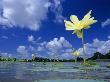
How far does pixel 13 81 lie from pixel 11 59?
414ft

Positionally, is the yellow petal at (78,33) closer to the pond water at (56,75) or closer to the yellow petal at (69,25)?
the yellow petal at (69,25)

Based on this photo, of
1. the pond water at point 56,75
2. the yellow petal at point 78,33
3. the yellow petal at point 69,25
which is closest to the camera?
the yellow petal at point 78,33

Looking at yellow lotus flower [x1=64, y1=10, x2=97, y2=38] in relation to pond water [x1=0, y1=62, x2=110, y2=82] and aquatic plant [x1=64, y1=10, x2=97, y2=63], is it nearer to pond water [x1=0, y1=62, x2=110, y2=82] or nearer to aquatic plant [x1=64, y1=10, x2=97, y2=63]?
aquatic plant [x1=64, y1=10, x2=97, y2=63]

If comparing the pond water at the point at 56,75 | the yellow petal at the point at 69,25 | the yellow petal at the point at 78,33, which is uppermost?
the yellow petal at the point at 69,25

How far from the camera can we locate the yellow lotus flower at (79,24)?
28.1ft

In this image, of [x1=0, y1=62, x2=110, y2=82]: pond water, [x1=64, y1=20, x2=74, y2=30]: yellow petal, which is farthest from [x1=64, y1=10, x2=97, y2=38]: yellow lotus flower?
[x1=0, y1=62, x2=110, y2=82]: pond water

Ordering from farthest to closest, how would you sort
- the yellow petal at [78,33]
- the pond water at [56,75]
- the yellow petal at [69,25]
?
the pond water at [56,75] → the yellow petal at [69,25] → the yellow petal at [78,33]

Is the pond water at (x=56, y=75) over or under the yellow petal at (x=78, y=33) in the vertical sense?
under

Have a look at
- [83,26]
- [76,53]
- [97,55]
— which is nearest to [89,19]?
[83,26]

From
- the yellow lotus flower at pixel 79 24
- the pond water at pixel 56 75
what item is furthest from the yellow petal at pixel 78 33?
the pond water at pixel 56 75

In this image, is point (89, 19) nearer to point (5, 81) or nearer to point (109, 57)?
point (5, 81)

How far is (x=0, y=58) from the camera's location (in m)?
133

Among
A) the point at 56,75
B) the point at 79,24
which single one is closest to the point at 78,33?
the point at 79,24

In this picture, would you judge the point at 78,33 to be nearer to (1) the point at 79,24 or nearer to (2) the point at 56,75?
(1) the point at 79,24
